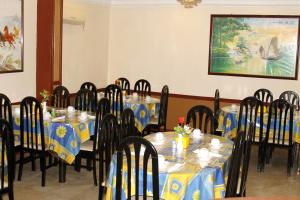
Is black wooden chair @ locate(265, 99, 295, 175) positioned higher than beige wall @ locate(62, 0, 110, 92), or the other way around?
beige wall @ locate(62, 0, 110, 92)

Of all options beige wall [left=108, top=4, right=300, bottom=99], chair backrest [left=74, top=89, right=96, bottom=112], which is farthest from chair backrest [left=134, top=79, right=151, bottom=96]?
chair backrest [left=74, top=89, right=96, bottom=112]

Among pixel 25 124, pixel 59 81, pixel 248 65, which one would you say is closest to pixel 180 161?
→ pixel 25 124

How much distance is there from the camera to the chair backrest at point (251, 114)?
582 centimetres

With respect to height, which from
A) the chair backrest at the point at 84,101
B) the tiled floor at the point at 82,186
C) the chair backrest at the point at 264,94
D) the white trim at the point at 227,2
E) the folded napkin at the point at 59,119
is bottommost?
the tiled floor at the point at 82,186

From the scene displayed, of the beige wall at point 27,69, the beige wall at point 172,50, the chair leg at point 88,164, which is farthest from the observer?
the beige wall at point 172,50

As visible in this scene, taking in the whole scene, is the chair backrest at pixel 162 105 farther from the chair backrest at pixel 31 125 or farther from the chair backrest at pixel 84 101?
the chair backrest at pixel 31 125

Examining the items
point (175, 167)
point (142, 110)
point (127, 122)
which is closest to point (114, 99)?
point (142, 110)

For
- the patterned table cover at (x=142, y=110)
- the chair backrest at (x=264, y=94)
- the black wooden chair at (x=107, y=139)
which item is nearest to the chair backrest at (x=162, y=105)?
the patterned table cover at (x=142, y=110)

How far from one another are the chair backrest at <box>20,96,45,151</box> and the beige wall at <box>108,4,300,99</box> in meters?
3.58

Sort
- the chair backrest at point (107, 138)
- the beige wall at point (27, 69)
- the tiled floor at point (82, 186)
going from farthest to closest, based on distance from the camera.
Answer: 1. the beige wall at point (27, 69)
2. the tiled floor at point (82, 186)
3. the chair backrest at point (107, 138)

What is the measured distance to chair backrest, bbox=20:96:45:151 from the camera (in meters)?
4.94

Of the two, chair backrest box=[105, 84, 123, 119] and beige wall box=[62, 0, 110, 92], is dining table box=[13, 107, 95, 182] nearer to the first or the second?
chair backrest box=[105, 84, 123, 119]

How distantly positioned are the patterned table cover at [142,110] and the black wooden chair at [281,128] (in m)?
1.88

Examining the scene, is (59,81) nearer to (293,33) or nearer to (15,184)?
(15,184)
